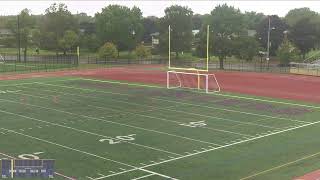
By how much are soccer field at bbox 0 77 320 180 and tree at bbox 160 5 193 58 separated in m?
40.5

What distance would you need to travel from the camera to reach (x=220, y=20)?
218 feet

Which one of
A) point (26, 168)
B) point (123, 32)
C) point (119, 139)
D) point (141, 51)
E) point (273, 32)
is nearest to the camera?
point (26, 168)

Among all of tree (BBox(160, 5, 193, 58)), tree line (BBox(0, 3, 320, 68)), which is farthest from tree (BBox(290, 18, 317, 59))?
tree (BBox(160, 5, 193, 58))

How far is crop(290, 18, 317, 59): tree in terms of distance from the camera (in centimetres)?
8459

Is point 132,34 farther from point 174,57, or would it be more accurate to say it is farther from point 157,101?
point 157,101

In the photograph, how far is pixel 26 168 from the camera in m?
15.7

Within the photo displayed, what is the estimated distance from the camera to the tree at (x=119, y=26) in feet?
262

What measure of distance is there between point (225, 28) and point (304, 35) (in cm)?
2439

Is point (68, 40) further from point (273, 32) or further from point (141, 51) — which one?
point (273, 32)

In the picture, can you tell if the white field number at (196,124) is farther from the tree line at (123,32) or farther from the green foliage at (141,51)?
the green foliage at (141,51)

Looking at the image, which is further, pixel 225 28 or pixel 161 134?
pixel 225 28

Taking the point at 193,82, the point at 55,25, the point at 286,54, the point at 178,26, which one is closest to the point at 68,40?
the point at 55,25

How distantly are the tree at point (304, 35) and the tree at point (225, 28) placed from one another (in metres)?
22.0

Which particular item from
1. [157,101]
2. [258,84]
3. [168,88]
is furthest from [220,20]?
[157,101]
